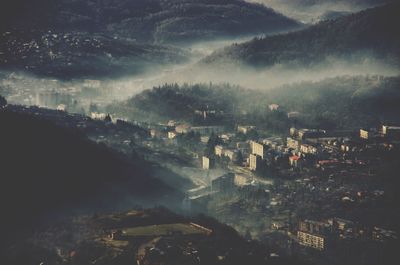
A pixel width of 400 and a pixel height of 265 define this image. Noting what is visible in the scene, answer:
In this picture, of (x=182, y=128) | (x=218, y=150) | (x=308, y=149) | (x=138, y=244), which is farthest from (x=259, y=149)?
(x=138, y=244)

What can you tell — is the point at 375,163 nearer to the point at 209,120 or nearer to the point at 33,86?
the point at 209,120

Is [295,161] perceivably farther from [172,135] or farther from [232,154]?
[172,135]

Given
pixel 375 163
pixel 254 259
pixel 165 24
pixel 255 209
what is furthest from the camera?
pixel 165 24

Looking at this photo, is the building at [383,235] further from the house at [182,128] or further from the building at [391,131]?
the house at [182,128]

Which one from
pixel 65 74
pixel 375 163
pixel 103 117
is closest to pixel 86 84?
pixel 65 74

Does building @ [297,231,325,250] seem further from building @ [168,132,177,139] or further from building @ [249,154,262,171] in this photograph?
building @ [168,132,177,139]
